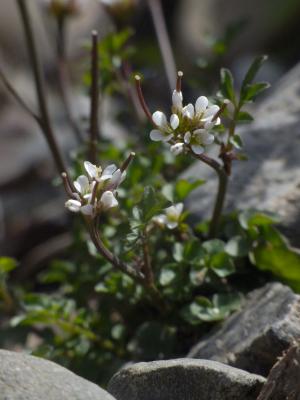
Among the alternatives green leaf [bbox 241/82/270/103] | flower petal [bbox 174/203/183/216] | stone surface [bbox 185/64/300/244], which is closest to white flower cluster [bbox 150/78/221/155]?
green leaf [bbox 241/82/270/103]

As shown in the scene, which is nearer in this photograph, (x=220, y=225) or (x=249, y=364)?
(x=249, y=364)

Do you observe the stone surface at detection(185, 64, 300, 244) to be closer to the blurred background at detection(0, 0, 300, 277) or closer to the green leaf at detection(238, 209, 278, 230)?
the green leaf at detection(238, 209, 278, 230)

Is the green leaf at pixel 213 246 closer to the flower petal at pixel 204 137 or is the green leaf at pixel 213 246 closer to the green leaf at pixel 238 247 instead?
the green leaf at pixel 238 247

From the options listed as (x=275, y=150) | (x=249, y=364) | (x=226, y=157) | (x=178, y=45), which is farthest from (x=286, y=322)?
(x=178, y=45)

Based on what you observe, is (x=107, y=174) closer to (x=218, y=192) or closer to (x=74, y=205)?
(x=74, y=205)

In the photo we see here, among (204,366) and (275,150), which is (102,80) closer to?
(275,150)

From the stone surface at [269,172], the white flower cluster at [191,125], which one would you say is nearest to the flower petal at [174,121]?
the white flower cluster at [191,125]

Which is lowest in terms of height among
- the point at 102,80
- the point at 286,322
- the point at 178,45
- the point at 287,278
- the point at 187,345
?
the point at 178,45
